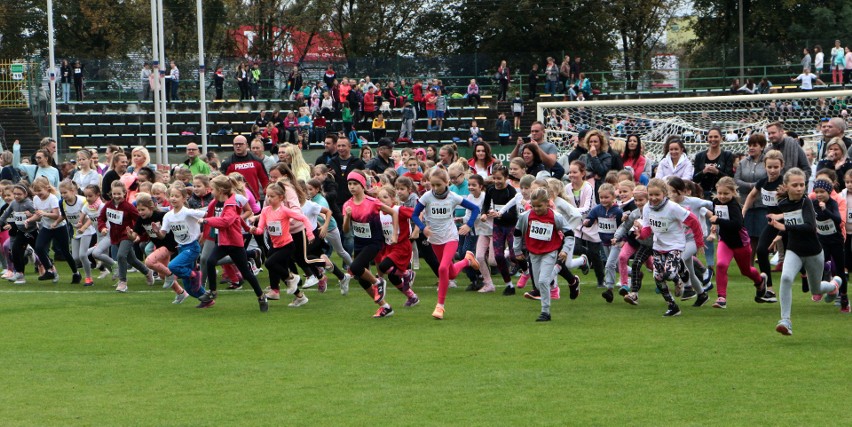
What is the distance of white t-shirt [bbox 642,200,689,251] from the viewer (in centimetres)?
1231

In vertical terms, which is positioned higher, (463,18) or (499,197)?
(463,18)

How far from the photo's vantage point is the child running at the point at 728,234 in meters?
12.7

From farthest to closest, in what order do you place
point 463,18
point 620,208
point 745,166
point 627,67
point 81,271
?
point 463,18
point 627,67
point 81,271
point 745,166
point 620,208

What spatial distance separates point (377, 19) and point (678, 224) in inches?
1892

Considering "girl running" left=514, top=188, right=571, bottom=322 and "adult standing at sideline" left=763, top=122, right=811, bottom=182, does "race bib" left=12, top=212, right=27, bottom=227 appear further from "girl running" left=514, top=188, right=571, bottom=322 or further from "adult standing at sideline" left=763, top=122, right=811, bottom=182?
"adult standing at sideline" left=763, top=122, right=811, bottom=182

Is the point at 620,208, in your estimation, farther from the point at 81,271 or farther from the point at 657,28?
the point at 657,28

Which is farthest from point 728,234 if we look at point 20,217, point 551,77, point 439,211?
point 551,77

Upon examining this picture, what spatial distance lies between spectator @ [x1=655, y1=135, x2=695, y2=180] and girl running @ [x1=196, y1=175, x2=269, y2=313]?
6222 millimetres

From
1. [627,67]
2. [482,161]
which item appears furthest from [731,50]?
[482,161]

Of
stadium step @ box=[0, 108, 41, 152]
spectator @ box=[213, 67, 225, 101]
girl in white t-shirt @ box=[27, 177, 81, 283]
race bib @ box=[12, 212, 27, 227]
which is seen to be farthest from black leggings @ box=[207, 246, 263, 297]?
spectator @ box=[213, 67, 225, 101]

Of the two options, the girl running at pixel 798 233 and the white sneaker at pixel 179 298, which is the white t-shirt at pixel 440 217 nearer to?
the white sneaker at pixel 179 298

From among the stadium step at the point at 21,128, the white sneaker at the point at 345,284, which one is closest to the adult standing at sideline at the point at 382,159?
the white sneaker at the point at 345,284

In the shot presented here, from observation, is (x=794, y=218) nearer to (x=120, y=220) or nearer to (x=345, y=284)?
(x=345, y=284)

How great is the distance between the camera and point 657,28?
59188 millimetres
